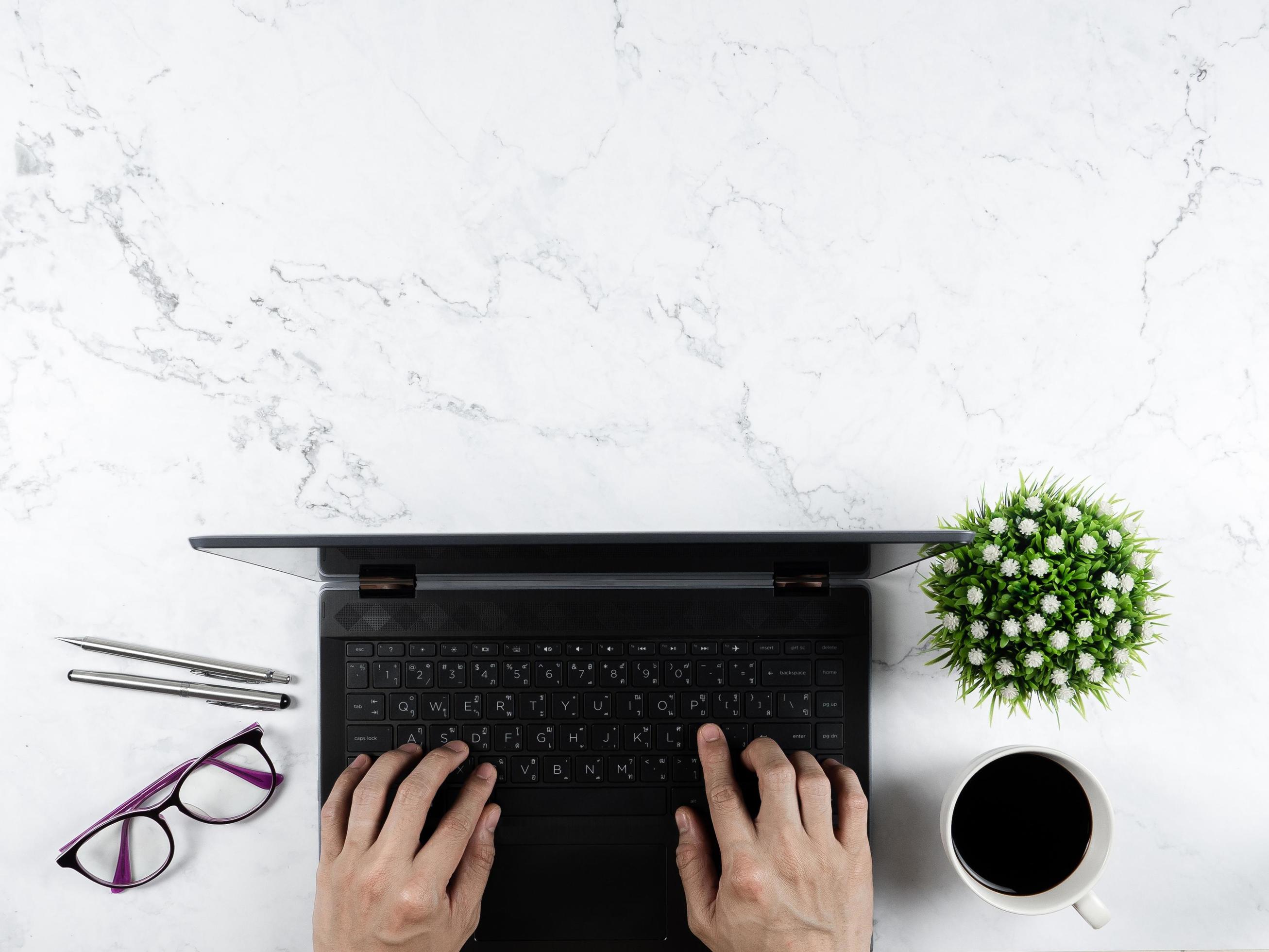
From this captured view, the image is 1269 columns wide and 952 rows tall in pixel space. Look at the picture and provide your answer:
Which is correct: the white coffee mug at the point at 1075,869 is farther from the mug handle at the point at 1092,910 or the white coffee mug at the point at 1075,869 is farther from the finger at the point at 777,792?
the finger at the point at 777,792

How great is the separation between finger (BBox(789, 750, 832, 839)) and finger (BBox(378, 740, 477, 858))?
0.33 metres

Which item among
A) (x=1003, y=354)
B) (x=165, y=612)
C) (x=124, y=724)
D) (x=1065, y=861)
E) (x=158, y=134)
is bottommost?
(x=1065, y=861)

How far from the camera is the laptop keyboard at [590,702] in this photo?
0.73 meters

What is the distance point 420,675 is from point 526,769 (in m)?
0.14

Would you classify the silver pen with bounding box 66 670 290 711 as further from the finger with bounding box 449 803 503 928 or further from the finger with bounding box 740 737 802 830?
the finger with bounding box 740 737 802 830

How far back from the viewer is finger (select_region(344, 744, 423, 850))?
0.68 meters

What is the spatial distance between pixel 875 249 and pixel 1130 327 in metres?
0.30

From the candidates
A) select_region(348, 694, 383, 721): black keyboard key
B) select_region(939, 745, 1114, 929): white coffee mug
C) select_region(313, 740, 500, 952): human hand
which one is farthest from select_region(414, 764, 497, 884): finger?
select_region(939, 745, 1114, 929): white coffee mug

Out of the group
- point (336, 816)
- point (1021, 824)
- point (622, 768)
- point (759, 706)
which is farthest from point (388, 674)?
point (1021, 824)

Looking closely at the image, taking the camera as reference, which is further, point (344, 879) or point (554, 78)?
point (554, 78)

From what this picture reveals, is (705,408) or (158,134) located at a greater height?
(158,134)

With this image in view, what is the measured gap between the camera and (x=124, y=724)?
80 cm

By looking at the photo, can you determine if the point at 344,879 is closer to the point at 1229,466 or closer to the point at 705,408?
the point at 705,408

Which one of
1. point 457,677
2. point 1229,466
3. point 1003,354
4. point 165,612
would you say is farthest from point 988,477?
point 165,612
